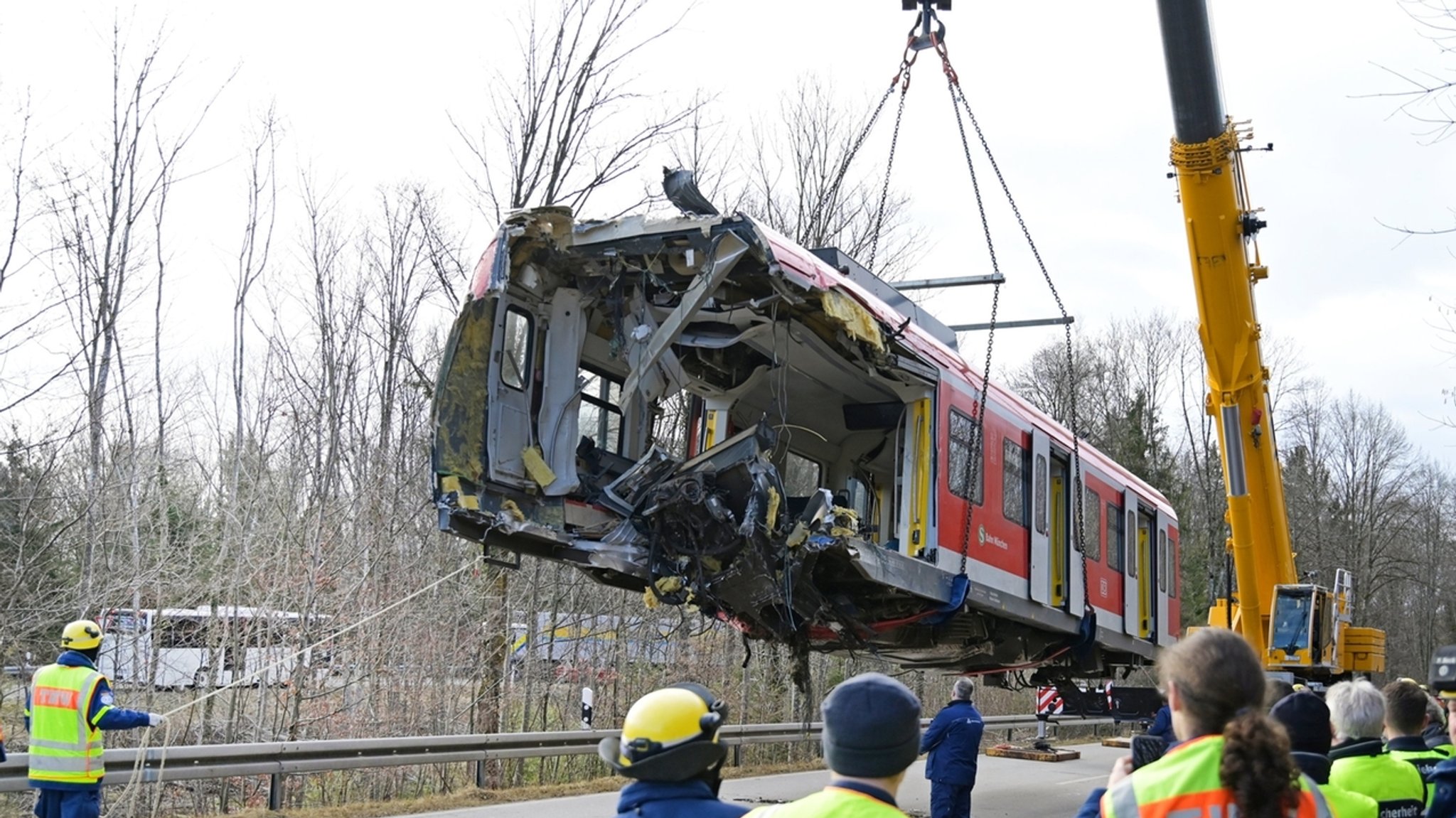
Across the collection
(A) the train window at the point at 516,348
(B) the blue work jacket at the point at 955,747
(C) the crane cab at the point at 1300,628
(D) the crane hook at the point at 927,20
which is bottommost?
(B) the blue work jacket at the point at 955,747

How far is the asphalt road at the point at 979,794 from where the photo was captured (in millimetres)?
12180

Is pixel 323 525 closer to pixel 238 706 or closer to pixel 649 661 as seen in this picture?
pixel 238 706

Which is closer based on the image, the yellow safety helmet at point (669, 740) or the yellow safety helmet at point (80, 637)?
the yellow safety helmet at point (669, 740)

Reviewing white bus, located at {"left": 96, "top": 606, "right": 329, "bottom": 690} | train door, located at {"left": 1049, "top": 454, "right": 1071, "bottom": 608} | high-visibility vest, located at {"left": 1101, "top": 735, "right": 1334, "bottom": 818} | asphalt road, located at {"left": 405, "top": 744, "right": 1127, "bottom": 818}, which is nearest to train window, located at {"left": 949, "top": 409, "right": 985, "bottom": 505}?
train door, located at {"left": 1049, "top": 454, "right": 1071, "bottom": 608}

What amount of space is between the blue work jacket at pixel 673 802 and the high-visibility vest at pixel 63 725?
18.7ft

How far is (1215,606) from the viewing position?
571 inches

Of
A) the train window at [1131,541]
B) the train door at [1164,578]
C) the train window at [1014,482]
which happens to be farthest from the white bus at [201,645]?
the train door at [1164,578]

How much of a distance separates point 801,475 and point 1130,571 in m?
4.84

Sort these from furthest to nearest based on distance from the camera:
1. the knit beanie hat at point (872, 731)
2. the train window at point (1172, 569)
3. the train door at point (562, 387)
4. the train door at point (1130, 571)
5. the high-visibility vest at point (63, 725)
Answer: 1. the train window at point (1172, 569)
2. the train door at point (1130, 571)
3. the train door at point (562, 387)
4. the high-visibility vest at point (63, 725)
5. the knit beanie hat at point (872, 731)

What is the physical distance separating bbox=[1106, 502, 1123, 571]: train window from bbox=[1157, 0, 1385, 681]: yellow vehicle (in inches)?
43.8

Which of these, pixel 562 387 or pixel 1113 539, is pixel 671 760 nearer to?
pixel 562 387

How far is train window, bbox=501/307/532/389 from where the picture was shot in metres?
8.30

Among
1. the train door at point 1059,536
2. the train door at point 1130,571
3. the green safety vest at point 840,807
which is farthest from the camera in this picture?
the train door at point 1130,571

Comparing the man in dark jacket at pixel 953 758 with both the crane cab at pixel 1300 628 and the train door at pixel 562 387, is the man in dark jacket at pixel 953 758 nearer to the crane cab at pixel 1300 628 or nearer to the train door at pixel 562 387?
the train door at pixel 562 387
